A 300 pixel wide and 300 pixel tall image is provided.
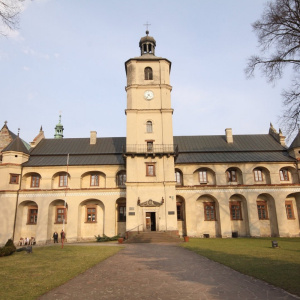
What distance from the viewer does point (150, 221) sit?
2969 centimetres

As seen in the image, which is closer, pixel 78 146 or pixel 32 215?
pixel 32 215

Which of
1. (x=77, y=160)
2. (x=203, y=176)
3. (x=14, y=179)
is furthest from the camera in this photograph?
(x=203, y=176)

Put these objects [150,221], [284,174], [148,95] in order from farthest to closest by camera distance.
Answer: [284,174] → [148,95] → [150,221]

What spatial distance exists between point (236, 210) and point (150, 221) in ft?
39.1

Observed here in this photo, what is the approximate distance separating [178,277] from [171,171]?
800 inches

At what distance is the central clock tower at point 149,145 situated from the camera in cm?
2914

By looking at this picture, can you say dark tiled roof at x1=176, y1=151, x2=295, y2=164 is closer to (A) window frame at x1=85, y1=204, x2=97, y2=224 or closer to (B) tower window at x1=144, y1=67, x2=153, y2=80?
(B) tower window at x1=144, y1=67, x2=153, y2=80

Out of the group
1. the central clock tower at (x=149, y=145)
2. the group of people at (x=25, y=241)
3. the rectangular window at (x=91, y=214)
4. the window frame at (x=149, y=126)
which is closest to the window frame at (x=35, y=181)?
the group of people at (x=25, y=241)

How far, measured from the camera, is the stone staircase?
1032 inches

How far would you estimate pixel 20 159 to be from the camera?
1348 inches

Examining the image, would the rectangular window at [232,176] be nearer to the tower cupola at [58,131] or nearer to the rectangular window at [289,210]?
the rectangular window at [289,210]

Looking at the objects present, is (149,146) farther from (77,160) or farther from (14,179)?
(14,179)

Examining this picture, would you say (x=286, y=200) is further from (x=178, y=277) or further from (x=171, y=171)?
(x=178, y=277)

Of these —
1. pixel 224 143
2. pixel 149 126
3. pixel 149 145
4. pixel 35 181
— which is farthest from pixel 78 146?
pixel 224 143
